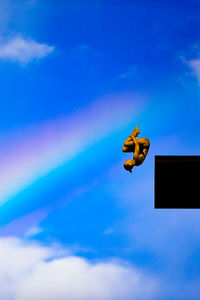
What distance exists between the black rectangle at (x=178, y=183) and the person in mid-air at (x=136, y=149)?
0.82 metres

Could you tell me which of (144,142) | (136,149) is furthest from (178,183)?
(136,149)

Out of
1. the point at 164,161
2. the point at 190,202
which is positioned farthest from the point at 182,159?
the point at 190,202

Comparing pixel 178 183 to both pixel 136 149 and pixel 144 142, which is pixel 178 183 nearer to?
pixel 144 142

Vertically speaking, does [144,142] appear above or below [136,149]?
above

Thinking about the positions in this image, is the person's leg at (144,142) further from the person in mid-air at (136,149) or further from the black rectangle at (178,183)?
the black rectangle at (178,183)

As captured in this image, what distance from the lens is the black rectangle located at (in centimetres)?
1395

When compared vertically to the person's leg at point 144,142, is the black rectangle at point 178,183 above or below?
below

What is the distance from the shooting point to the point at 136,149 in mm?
13336

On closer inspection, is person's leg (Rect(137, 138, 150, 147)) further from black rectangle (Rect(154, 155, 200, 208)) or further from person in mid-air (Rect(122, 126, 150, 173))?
black rectangle (Rect(154, 155, 200, 208))

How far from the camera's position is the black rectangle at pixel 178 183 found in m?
13.9

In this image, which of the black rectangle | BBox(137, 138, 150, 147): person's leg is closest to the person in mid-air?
BBox(137, 138, 150, 147): person's leg

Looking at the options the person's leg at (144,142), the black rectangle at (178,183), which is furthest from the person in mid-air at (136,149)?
the black rectangle at (178,183)

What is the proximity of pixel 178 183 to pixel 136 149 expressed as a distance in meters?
2.13

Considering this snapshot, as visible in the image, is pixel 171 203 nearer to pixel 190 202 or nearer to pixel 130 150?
pixel 190 202
